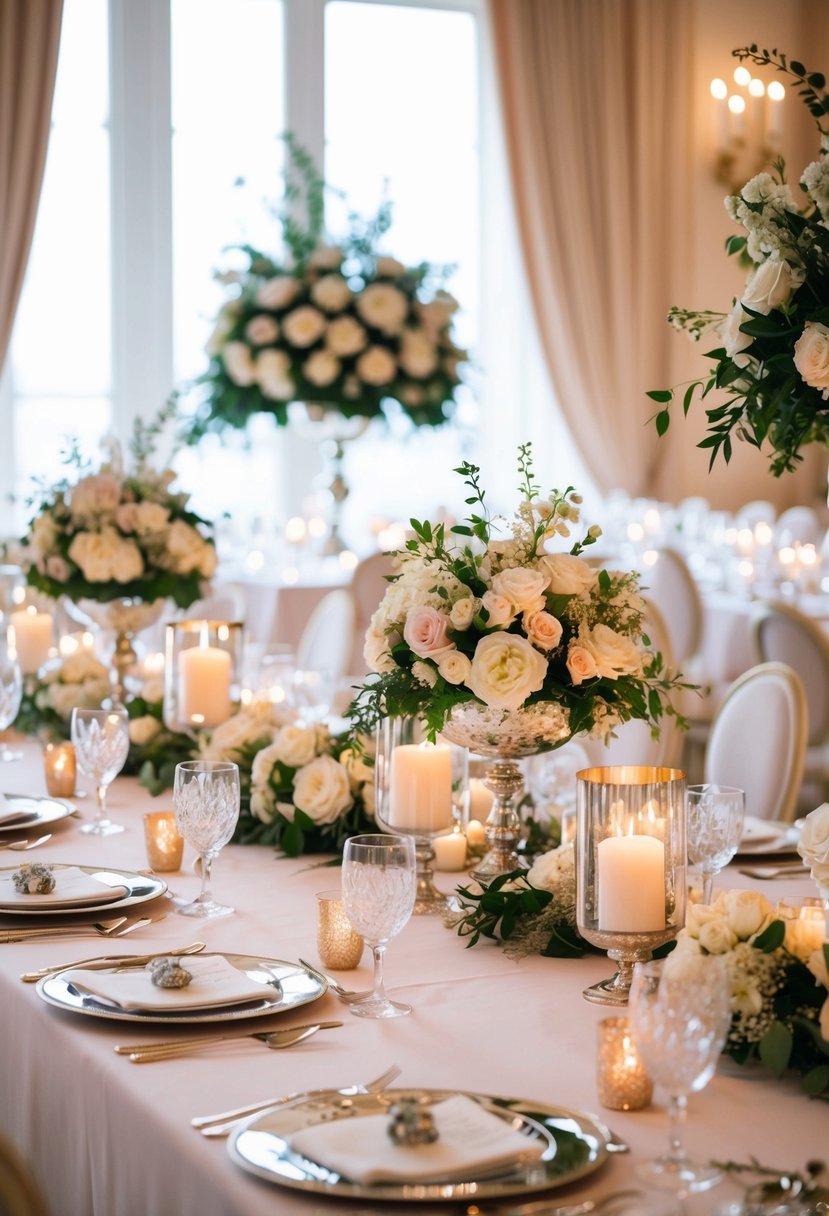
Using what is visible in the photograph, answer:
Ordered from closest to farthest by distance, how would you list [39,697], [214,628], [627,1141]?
[627,1141], [214,628], [39,697]

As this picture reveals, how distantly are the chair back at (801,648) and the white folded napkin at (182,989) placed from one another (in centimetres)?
317

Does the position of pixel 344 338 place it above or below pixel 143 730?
above

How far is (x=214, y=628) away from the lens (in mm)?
2990

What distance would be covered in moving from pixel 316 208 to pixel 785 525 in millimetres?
2777

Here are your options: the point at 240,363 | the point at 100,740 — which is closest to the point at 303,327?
the point at 240,363

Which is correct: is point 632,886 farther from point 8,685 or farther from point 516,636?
point 8,685

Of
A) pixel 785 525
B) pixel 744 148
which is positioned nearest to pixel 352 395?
pixel 785 525

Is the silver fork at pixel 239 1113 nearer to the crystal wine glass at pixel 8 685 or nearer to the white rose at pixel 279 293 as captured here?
the crystal wine glass at pixel 8 685

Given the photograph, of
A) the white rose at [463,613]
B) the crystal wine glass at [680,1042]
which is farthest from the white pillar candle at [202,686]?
the crystal wine glass at [680,1042]

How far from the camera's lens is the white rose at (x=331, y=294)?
6.38m

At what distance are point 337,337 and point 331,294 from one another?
182 mm

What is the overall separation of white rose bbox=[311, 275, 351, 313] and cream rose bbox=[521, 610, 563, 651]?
462 centimetres

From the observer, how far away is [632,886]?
65.4 inches

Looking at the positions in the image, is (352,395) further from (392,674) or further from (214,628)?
(392,674)
